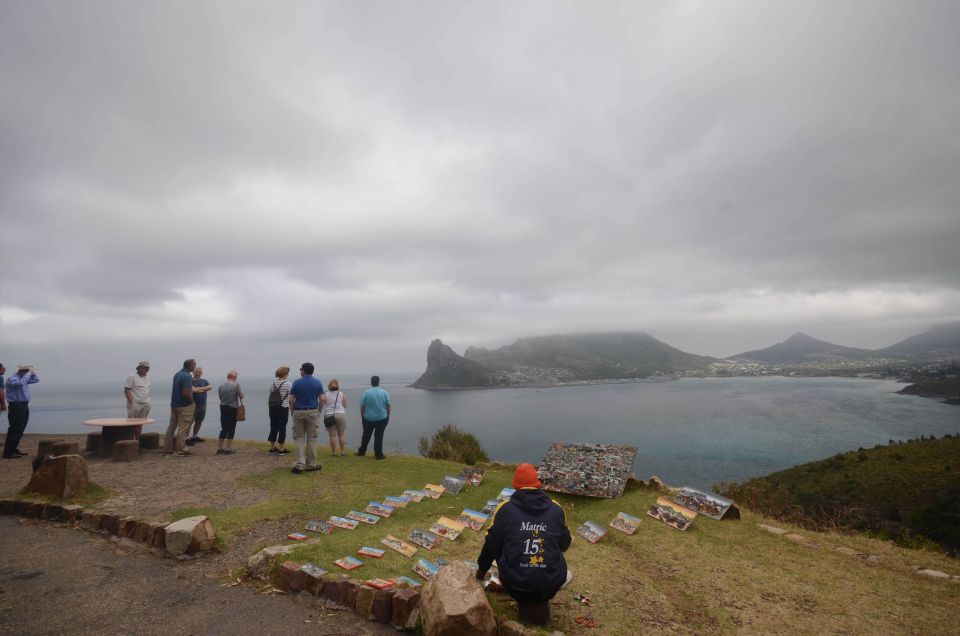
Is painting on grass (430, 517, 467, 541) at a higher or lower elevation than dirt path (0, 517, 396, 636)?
lower

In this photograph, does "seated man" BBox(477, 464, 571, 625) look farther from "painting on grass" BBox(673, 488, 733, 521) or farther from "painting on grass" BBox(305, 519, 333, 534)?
"painting on grass" BBox(673, 488, 733, 521)

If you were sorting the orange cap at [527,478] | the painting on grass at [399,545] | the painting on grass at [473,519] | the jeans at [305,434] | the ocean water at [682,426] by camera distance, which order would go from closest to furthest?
the orange cap at [527,478] < the painting on grass at [399,545] < the painting on grass at [473,519] < the jeans at [305,434] < the ocean water at [682,426]

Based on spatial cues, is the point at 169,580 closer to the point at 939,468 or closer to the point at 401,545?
the point at 401,545

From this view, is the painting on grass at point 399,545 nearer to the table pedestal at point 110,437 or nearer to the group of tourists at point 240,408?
the group of tourists at point 240,408

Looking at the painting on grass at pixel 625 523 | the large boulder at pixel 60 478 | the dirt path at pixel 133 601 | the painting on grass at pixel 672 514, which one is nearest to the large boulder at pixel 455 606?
the dirt path at pixel 133 601

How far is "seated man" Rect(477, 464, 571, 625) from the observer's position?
4.08 meters

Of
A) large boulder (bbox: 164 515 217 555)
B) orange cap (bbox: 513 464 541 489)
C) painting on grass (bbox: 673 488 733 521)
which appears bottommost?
painting on grass (bbox: 673 488 733 521)

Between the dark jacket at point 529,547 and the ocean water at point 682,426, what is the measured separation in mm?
46469

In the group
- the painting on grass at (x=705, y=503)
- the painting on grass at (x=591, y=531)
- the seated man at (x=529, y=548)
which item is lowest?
the painting on grass at (x=591, y=531)

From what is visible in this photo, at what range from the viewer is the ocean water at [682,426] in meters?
56.3

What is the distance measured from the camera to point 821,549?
636cm

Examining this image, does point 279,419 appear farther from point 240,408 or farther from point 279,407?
point 240,408

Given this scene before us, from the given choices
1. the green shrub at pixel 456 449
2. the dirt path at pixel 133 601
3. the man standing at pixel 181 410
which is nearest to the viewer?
the dirt path at pixel 133 601

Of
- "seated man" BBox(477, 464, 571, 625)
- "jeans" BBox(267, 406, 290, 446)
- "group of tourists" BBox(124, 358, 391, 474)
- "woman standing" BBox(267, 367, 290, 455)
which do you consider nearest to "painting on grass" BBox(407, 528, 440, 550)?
"seated man" BBox(477, 464, 571, 625)
